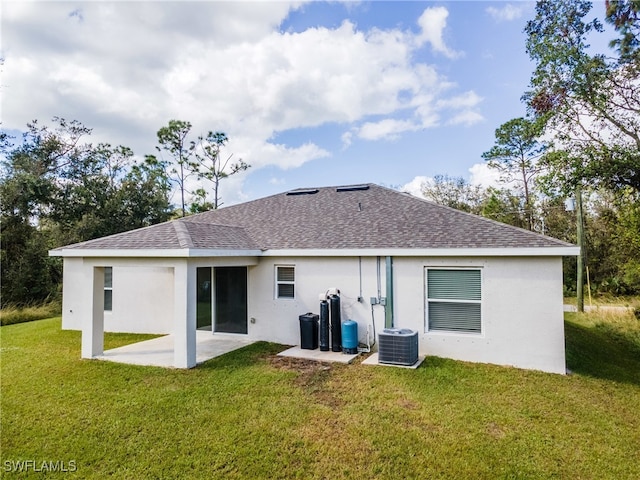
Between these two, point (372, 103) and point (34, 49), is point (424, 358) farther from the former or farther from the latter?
point (34, 49)

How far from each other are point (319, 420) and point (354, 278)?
440 centimetres

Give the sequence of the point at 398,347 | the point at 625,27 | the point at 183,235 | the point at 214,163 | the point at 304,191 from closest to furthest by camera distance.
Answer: the point at 398,347 → the point at 183,235 → the point at 625,27 → the point at 304,191 → the point at 214,163

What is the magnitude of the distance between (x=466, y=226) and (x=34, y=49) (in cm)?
1287

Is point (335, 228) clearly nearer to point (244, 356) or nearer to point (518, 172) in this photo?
point (244, 356)

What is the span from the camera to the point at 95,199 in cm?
2117

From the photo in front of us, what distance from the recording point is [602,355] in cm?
918

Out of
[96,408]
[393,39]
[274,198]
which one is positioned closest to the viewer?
[96,408]

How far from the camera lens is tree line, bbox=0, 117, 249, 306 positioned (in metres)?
18.5

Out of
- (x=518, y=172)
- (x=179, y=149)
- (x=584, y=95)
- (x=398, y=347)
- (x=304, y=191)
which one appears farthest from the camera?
(x=179, y=149)

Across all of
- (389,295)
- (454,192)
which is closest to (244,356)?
(389,295)

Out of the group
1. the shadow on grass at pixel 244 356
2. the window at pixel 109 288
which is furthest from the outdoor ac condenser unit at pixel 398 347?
the window at pixel 109 288

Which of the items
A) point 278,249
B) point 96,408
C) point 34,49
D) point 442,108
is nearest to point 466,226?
point 278,249
